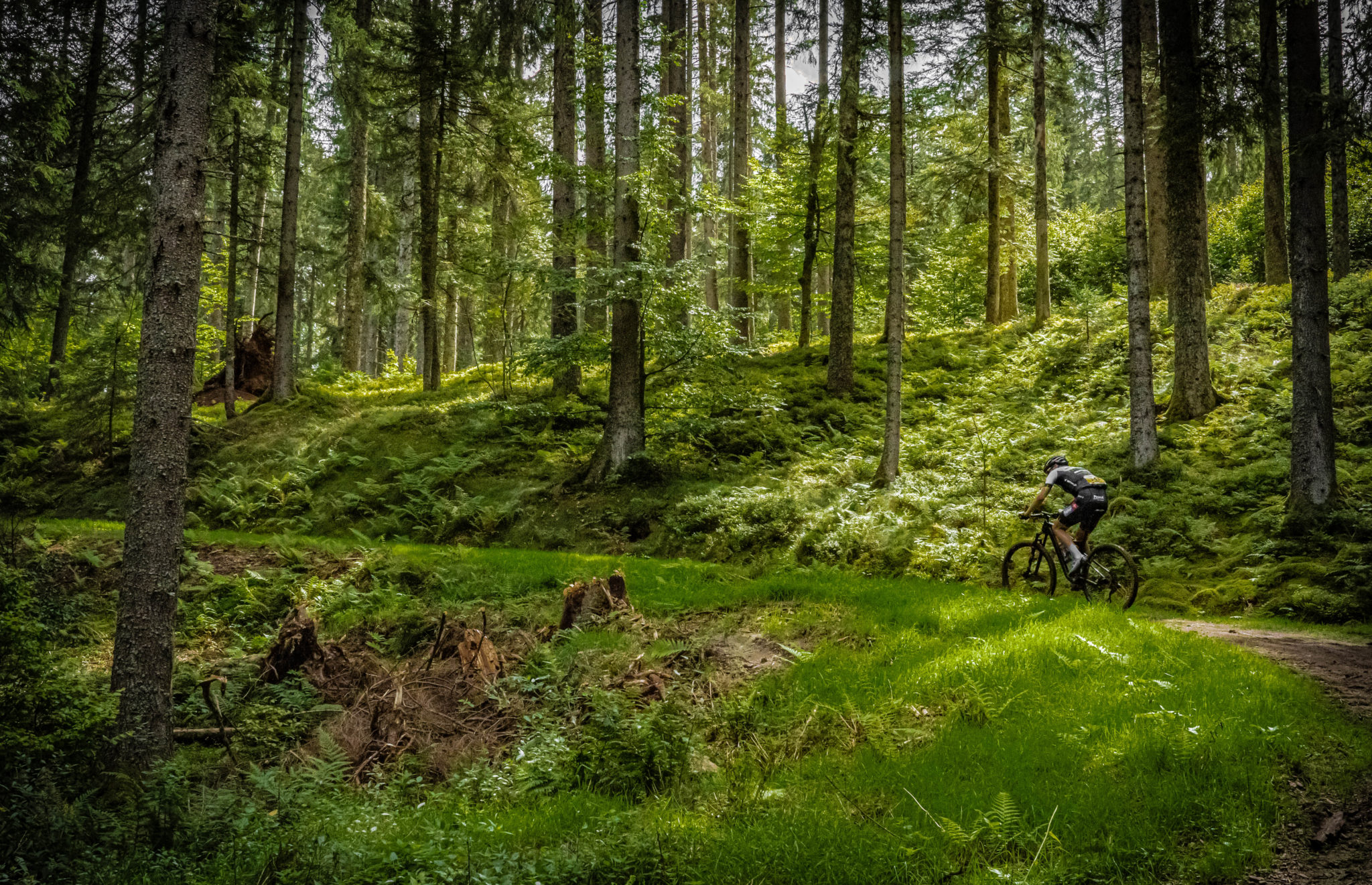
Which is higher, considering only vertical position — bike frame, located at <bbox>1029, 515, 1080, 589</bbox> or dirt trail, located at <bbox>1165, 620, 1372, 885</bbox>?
bike frame, located at <bbox>1029, 515, 1080, 589</bbox>

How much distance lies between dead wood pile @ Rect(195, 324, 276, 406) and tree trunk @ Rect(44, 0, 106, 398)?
3475 millimetres

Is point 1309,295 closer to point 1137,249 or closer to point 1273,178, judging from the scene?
point 1137,249

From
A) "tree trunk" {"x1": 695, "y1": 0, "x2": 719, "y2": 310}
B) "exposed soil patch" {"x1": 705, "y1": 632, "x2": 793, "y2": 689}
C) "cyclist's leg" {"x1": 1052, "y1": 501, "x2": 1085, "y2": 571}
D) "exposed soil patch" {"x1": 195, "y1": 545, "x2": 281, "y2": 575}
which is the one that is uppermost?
"tree trunk" {"x1": 695, "y1": 0, "x2": 719, "y2": 310}

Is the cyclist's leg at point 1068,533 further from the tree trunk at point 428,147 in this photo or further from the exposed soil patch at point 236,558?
the tree trunk at point 428,147

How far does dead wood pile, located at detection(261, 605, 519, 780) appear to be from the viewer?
639 centimetres

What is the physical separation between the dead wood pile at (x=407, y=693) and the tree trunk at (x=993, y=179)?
1903 centimetres

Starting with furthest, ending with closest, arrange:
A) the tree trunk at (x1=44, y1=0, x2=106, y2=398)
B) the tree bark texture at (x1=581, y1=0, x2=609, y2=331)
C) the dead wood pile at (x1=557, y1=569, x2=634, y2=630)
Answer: the tree trunk at (x1=44, y1=0, x2=106, y2=398)
the tree bark texture at (x1=581, y1=0, x2=609, y2=331)
the dead wood pile at (x1=557, y1=569, x2=634, y2=630)

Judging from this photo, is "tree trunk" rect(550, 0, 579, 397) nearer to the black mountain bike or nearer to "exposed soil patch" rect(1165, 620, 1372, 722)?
the black mountain bike

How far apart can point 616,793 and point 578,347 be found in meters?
10.0

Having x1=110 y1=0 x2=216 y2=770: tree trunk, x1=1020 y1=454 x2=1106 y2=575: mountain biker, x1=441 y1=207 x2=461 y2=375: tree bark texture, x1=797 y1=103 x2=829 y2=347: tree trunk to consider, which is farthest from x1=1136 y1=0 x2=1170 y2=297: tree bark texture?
x1=110 y1=0 x2=216 y2=770: tree trunk

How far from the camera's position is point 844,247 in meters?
17.3

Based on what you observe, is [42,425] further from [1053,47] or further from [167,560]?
[1053,47]

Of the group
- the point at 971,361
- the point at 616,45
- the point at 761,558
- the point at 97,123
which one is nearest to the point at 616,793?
the point at 761,558

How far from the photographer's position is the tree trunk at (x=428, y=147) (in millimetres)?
18422
